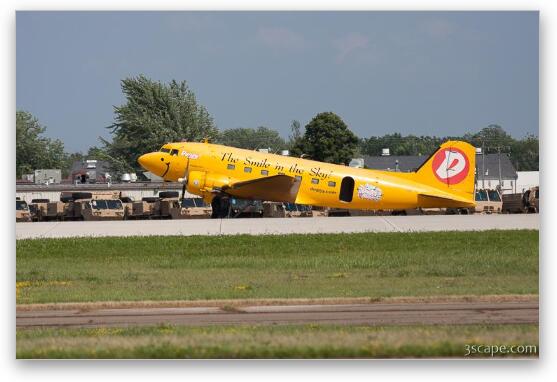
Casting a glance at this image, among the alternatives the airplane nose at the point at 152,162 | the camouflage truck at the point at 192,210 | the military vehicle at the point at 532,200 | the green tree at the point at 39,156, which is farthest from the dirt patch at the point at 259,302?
the green tree at the point at 39,156

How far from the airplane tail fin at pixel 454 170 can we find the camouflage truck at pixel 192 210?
14707 mm

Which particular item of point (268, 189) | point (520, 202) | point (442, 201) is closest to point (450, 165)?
point (442, 201)

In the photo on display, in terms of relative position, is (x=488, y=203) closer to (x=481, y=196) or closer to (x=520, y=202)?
(x=481, y=196)

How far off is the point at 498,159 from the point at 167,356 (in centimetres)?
8155

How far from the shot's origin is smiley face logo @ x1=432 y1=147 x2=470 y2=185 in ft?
144

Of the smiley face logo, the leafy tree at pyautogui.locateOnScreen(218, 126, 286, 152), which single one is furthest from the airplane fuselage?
the leafy tree at pyautogui.locateOnScreen(218, 126, 286, 152)

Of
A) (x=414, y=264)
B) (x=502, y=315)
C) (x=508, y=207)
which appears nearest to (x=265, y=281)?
(x=414, y=264)

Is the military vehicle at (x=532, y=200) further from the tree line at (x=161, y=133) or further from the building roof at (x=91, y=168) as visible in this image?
the building roof at (x=91, y=168)

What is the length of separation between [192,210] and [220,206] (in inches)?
367

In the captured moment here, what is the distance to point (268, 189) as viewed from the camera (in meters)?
44.3

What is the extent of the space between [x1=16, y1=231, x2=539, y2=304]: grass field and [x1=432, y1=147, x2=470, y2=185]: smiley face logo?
43.7ft

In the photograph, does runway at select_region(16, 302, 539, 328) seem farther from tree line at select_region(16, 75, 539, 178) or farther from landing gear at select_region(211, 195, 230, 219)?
tree line at select_region(16, 75, 539, 178)

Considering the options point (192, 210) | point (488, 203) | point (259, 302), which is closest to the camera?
point (259, 302)

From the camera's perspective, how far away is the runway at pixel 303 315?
53.0 feet
